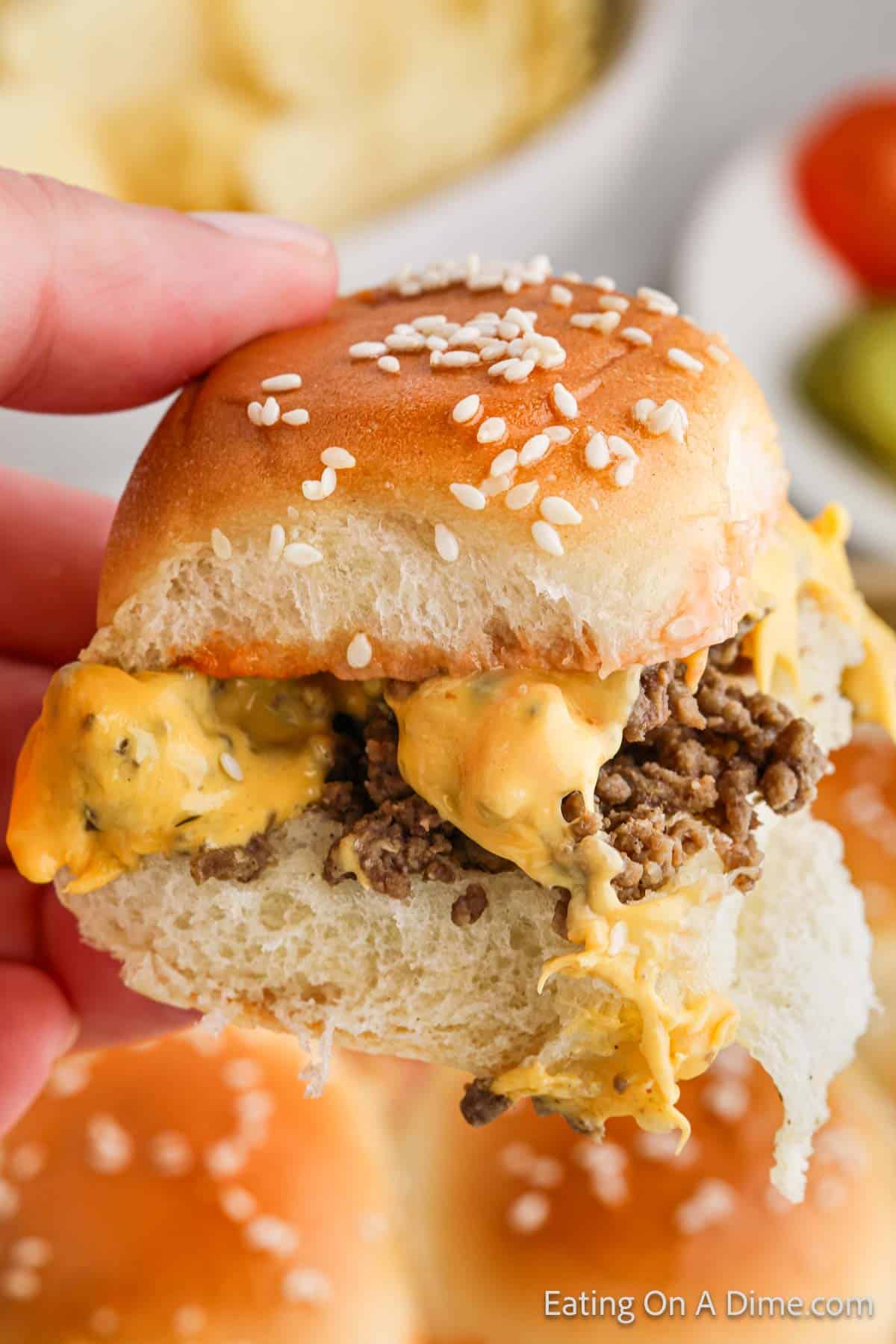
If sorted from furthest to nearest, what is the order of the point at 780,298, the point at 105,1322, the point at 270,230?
the point at 780,298
the point at 105,1322
the point at 270,230

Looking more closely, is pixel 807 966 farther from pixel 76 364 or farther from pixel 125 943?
pixel 76 364

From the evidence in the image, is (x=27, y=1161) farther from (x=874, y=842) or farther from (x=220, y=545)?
(x=874, y=842)

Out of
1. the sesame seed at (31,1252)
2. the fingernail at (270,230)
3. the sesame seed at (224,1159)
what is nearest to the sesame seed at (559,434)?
the fingernail at (270,230)

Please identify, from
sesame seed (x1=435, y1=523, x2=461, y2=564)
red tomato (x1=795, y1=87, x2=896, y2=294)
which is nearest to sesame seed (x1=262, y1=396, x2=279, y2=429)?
sesame seed (x1=435, y1=523, x2=461, y2=564)

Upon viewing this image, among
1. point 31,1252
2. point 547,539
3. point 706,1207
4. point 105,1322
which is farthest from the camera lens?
point 706,1207

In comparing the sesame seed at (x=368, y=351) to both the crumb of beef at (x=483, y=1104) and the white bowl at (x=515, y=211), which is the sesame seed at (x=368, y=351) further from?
the white bowl at (x=515, y=211)

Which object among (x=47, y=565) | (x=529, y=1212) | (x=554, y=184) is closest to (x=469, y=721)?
(x=47, y=565)
